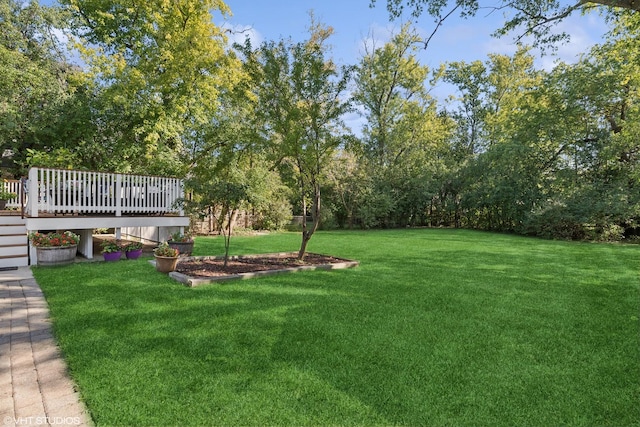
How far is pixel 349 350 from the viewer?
3.06 metres

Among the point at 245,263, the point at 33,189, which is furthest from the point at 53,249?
the point at 245,263

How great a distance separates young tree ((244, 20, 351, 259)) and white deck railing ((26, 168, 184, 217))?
277 cm

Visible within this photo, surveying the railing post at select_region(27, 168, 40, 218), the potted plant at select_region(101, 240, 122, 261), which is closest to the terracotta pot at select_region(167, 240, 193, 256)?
the potted plant at select_region(101, 240, 122, 261)

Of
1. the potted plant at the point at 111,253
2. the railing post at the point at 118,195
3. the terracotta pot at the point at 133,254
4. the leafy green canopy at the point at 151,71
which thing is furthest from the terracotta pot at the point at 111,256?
the leafy green canopy at the point at 151,71

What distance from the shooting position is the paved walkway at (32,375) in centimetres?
212

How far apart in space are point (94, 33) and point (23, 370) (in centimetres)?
1307

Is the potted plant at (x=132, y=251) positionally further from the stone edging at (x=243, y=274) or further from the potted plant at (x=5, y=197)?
the potted plant at (x=5, y=197)

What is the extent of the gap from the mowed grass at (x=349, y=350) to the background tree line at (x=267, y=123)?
2377 mm

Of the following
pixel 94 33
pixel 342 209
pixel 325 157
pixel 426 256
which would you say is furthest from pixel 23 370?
pixel 342 209

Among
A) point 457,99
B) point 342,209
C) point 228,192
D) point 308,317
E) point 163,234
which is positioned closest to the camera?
point 308,317

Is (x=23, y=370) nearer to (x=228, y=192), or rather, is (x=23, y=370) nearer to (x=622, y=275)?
(x=228, y=192)

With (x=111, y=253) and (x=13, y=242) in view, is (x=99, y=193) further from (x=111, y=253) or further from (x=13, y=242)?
(x=13, y=242)

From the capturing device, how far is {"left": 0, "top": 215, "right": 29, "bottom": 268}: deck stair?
254 inches

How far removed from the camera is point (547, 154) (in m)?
16.3
